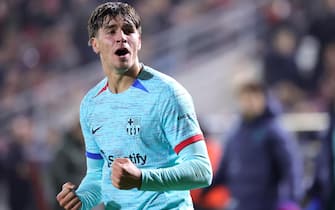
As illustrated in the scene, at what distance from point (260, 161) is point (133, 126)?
12.3 ft

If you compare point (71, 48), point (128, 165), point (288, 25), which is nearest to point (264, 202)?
point (128, 165)

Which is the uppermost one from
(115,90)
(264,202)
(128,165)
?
(115,90)

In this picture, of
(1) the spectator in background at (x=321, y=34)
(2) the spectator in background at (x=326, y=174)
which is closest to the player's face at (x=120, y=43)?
(2) the spectator in background at (x=326, y=174)

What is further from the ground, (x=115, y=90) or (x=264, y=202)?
(x=115, y=90)

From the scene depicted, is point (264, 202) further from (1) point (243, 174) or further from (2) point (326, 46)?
(2) point (326, 46)

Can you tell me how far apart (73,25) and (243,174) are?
738cm

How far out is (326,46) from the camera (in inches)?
434

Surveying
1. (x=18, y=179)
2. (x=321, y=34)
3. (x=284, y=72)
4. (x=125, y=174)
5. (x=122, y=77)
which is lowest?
(x=18, y=179)

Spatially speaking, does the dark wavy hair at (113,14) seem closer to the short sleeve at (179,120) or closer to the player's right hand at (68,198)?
the short sleeve at (179,120)

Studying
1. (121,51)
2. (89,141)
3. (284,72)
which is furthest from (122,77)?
(284,72)

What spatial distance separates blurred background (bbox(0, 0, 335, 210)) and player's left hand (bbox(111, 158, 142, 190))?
683 centimetres

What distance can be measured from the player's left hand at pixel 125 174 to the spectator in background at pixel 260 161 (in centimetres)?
401

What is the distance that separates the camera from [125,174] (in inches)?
148

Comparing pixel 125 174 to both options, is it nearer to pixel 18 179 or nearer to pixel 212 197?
pixel 212 197
